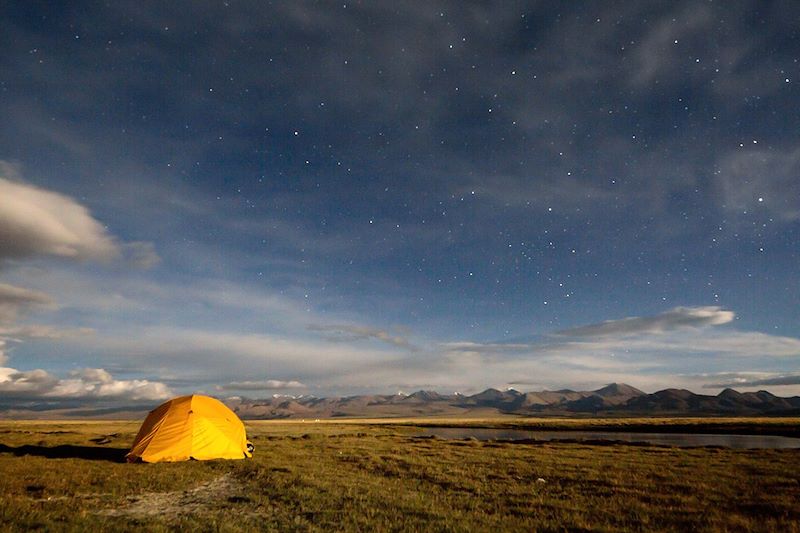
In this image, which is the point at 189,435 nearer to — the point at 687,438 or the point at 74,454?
the point at 74,454

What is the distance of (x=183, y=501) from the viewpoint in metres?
13.7

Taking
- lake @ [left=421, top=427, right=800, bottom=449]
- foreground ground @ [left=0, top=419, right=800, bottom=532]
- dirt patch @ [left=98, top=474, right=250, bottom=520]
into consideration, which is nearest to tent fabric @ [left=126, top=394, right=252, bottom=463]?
foreground ground @ [left=0, top=419, right=800, bottom=532]

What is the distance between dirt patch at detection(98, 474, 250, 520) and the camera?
Result: 39.7 feet

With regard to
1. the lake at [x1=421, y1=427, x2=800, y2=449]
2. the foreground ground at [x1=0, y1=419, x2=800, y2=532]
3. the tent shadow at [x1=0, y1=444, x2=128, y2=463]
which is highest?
the foreground ground at [x1=0, y1=419, x2=800, y2=532]

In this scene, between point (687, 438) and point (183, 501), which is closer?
point (183, 501)

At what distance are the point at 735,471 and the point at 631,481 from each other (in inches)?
336

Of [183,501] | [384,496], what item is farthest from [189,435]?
[384,496]

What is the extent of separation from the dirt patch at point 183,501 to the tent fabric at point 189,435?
6.88 m

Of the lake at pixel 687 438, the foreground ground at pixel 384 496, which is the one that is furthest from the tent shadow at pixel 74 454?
the lake at pixel 687 438

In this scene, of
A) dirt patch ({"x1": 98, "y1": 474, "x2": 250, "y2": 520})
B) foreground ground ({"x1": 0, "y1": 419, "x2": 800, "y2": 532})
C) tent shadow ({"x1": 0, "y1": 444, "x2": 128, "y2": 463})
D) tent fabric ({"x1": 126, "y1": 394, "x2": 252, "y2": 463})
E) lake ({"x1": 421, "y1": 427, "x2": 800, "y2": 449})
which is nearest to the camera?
foreground ground ({"x1": 0, "y1": 419, "x2": 800, "y2": 532})

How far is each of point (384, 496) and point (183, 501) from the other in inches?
254

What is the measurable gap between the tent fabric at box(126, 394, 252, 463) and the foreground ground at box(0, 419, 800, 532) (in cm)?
111

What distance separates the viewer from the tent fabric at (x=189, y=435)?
21.8 meters

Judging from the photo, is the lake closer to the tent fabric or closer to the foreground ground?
the foreground ground
